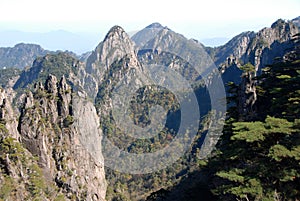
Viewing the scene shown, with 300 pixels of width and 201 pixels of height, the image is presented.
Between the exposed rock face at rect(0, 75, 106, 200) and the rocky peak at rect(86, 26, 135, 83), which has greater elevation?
the rocky peak at rect(86, 26, 135, 83)

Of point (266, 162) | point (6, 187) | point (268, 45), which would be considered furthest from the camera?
point (268, 45)

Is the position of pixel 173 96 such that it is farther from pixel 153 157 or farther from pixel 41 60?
pixel 41 60

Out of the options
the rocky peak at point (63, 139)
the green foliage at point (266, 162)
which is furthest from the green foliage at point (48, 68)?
the green foliage at point (266, 162)

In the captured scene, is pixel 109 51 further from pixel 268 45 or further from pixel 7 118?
pixel 7 118

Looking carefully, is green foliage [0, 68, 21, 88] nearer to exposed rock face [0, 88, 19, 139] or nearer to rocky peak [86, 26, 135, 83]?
rocky peak [86, 26, 135, 83]

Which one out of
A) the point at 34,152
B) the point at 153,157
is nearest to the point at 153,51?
the point at 153,157

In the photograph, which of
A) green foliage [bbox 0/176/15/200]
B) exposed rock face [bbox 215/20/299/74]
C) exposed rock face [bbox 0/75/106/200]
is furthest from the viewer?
exposed rock face [bbox 215/20/299/74]

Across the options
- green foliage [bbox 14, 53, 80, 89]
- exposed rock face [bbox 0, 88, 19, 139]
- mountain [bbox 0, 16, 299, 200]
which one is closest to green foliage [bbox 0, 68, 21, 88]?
mountain [bbox 0, 16, 299, 200]

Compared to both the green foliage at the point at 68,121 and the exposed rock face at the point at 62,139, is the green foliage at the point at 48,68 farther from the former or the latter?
the green foliage at the point at 68,121

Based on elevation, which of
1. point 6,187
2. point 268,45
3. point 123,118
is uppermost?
point 268,45

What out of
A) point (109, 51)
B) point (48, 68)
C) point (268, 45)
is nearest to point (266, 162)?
point (268, 45)

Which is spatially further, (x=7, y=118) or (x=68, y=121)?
(x=68, y=121)
